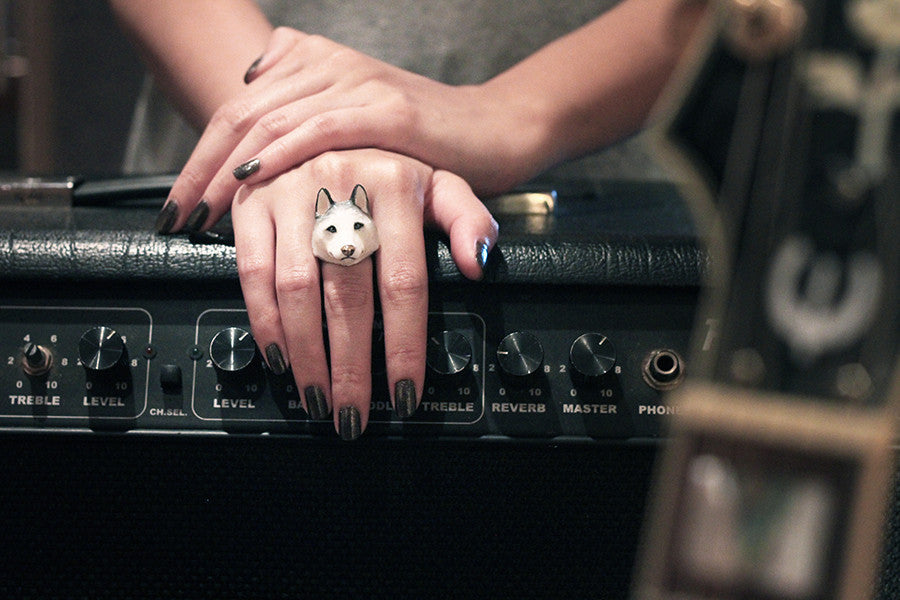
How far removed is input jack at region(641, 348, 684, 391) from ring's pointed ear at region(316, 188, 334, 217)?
0.17 metres

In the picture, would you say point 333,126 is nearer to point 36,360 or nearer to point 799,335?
point 36,360

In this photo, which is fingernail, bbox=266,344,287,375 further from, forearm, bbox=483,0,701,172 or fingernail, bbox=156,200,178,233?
forearm, bbox=483,0,701,172

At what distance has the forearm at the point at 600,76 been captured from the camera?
23.0 inches

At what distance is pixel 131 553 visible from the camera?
0.44 meters

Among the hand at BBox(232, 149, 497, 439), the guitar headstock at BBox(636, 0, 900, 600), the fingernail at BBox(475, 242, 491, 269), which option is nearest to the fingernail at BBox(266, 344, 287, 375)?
the hand at BBox(232, 149, 497, 439)

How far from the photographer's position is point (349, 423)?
1.30 ft

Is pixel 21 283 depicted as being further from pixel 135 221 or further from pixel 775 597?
pixel 775 597

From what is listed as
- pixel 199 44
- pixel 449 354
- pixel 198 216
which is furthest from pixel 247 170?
pixel 199 44

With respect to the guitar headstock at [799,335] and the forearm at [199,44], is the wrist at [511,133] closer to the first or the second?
the forearm at [199,44]

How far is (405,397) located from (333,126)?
0.50 feet

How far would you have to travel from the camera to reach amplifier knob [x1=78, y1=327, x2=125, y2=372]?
1.37ft

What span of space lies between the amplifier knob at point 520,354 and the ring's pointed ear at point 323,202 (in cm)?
10

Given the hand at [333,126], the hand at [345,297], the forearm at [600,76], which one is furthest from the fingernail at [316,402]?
the forearm at [600,76]

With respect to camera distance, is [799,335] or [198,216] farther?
[198,216]
